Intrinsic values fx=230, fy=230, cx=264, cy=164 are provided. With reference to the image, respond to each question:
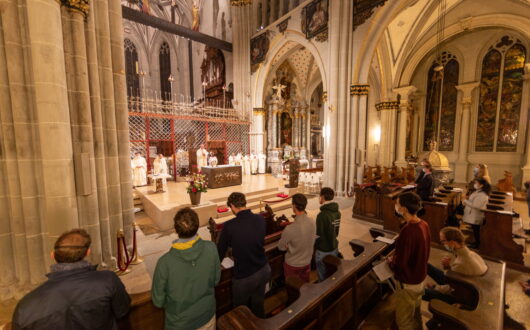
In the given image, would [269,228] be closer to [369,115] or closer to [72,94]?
[72,94]

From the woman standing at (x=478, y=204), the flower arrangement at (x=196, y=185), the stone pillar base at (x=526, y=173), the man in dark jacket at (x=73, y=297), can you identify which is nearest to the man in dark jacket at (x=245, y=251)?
the man in dark jacket at (x=73, y=297)

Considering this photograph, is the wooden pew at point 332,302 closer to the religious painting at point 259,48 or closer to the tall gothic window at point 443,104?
the religious painting at point 259,48

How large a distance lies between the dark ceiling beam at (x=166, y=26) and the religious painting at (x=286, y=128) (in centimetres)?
579

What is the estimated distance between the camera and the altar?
902 cm

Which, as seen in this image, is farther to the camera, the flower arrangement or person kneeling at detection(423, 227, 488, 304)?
the flower arrangement

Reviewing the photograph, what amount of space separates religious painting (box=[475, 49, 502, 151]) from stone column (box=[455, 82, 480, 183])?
453 millimetres

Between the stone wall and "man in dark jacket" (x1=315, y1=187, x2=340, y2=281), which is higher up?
the stone wall

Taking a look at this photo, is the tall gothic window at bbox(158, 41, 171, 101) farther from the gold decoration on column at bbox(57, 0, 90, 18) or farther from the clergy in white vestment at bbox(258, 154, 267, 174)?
the gold decoration on column at bbox(57, 0, 90, 18)

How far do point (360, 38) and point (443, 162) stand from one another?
17.1ft

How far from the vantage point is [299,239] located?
2.49 metres

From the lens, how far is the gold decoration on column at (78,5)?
126 inches

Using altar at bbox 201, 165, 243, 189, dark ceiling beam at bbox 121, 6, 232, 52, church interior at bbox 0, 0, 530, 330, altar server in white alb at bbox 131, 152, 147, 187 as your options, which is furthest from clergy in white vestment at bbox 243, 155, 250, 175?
dark ceiling beam at bbox 121, 6, 232, 52

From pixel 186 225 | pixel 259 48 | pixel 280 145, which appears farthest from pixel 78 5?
pixel 280 145

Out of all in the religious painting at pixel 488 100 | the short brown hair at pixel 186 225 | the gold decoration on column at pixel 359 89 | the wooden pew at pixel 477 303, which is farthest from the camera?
the religious painting at pixel 488 100
